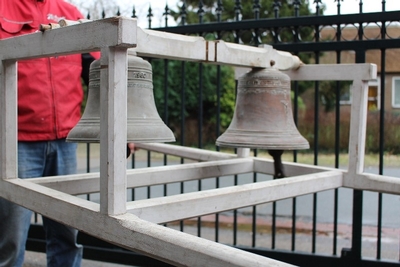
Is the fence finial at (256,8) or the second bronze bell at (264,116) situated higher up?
the fence finial at (256,8)

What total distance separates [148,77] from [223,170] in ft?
2.61

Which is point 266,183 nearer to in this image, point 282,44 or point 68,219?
point 68,219

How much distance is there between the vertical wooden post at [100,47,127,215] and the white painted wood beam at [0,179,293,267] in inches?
2.4

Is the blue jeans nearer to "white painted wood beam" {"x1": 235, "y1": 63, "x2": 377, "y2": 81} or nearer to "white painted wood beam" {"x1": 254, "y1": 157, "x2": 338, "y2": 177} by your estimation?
"white painted wood beam" {"x1": 254, "y1": 157, "x2": 338, "y2": 177}

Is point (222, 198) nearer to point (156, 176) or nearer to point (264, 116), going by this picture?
point (156, 176)

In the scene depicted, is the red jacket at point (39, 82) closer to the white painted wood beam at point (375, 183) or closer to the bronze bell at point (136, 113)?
the bronze bell at point (136, 113)

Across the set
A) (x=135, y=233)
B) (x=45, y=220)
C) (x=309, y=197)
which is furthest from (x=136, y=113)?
(x=309, y=197)

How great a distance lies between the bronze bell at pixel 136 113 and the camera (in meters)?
2.00

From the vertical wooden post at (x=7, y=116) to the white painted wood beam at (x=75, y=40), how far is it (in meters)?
0.07

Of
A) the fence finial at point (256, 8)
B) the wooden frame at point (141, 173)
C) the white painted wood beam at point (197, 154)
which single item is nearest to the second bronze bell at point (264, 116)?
the wooden frame at point (141, 173)

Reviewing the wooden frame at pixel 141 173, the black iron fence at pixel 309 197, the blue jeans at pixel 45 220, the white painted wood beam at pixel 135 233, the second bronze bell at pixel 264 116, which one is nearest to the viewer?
the white painted wood beam at pixel 135 233

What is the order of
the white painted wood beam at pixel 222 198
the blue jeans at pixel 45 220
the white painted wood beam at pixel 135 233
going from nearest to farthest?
the white painted wood beam at pixel 135 233 → the white painted wood beam at pixel 222 198 → the blue jeans at pixel 45 220

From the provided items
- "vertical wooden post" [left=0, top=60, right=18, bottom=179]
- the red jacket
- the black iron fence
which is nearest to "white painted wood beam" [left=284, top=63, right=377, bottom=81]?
the black iron fence

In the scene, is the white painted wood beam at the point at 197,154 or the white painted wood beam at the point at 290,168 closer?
the white painted wood beam at the point at 290,168
